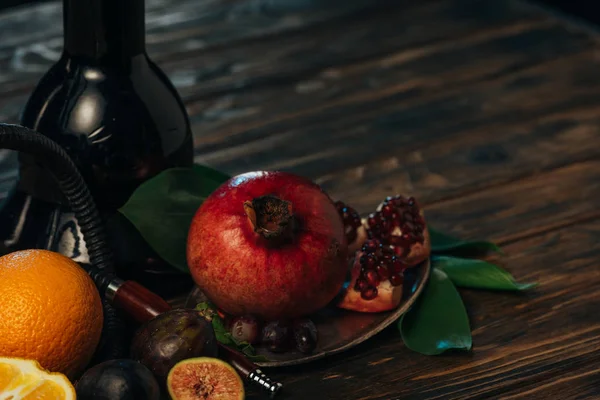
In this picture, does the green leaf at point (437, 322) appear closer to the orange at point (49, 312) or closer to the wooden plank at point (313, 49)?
the orange at point (49, 312)

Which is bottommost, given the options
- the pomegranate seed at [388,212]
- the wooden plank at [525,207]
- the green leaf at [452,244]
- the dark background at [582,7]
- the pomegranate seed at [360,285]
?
the dark background at [582,7]

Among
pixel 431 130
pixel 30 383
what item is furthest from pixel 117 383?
pixel 431 130

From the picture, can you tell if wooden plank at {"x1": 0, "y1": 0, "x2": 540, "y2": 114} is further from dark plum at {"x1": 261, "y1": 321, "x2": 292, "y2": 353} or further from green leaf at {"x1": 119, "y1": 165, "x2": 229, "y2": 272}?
dark plum at {"x1": 261, "y1": 321, "x2": 292, "y2": 353}

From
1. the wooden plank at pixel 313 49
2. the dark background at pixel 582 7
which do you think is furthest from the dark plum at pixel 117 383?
the dark background at pixel 582 7

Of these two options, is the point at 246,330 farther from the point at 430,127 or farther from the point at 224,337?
the point at 430,127

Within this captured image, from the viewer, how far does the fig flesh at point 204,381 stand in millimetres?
843

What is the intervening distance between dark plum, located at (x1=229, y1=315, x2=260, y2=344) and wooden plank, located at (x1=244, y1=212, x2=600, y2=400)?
1.6 inches

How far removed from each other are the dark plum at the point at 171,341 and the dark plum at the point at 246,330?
6 centimetres

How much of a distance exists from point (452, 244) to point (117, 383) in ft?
1.67

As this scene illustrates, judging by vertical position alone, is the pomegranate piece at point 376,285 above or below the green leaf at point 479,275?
above

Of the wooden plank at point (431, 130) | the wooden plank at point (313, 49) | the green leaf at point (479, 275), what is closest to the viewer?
the green leaf at point (479, 275)

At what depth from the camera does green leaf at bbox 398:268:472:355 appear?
1000 millimetres

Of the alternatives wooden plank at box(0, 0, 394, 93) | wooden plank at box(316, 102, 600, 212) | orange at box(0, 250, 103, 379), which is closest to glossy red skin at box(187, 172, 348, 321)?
orange at box(0, 250, 103, 379)

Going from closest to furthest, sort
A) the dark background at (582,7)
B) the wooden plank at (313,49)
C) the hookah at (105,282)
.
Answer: the hookah at (105,282) → the wooden plank at (313,49) → the dark background at (582,7)
